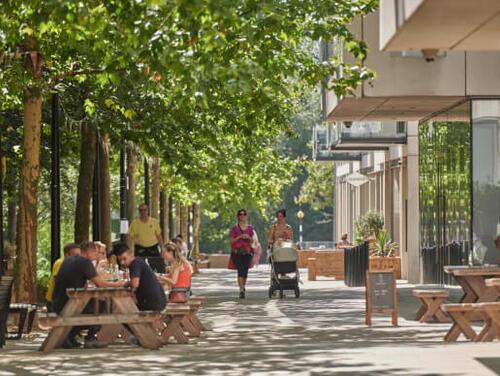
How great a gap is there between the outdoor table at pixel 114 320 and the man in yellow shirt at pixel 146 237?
13.4 meters

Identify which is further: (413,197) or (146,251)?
(413,197)

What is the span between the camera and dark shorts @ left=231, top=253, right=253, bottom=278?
32594 mm

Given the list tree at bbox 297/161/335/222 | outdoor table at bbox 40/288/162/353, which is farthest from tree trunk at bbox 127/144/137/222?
tree at bbox 297/161/335/222

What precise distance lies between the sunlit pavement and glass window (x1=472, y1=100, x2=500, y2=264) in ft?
9.80

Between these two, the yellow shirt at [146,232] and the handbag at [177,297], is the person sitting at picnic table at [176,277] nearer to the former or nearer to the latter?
the handbag at [177,297]

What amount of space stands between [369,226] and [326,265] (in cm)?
200

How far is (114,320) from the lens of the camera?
1775cm

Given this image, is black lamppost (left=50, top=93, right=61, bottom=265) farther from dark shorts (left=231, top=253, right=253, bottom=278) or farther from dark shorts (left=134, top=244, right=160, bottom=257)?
dark shorts (left=231, top=253, right=253, bottom=278)

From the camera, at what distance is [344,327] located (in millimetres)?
22656

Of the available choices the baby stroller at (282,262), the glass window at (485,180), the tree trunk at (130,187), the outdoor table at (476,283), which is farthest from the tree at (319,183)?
the outdoor table at (476,283)

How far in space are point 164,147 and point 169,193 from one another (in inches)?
1572

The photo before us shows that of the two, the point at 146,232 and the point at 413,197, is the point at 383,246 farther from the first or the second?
the point at 146,232

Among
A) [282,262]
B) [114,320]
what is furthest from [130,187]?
[114,320]

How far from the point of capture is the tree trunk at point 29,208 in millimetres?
23656
